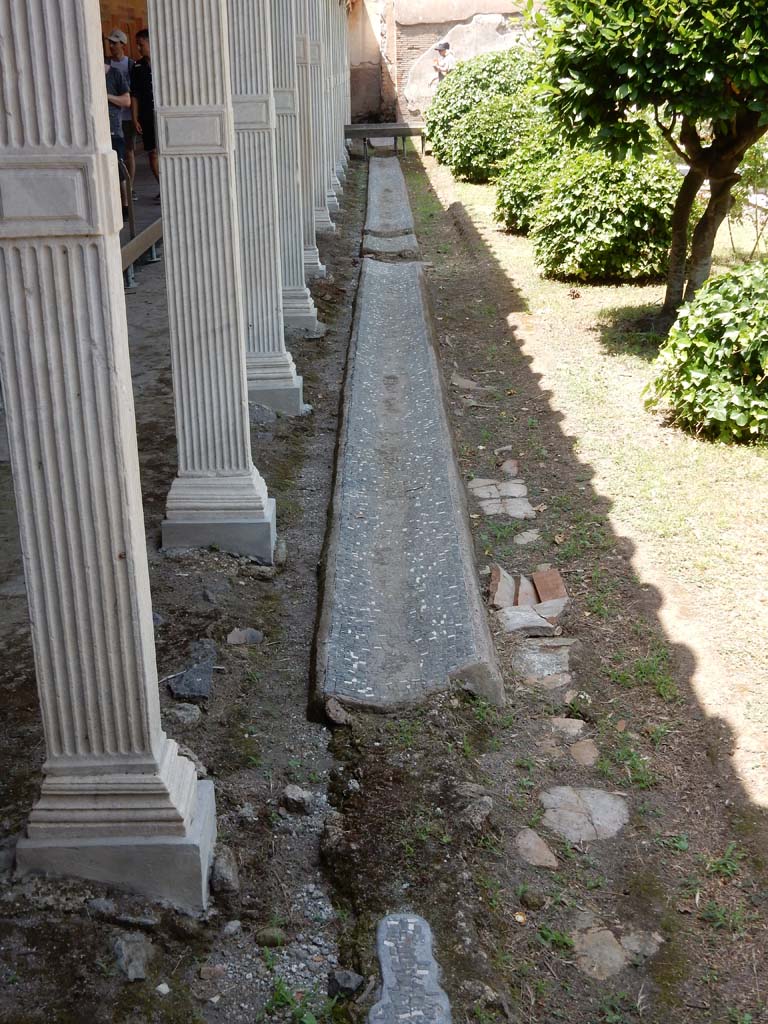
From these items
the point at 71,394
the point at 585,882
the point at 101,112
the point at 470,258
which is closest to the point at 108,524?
the point at 71,394

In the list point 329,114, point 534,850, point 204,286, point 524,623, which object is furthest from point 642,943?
point 329,114

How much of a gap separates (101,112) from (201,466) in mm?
2736

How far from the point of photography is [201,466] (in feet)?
16.6

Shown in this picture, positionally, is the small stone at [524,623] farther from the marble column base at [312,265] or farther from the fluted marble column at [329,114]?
the fluted marble column at [329,114]

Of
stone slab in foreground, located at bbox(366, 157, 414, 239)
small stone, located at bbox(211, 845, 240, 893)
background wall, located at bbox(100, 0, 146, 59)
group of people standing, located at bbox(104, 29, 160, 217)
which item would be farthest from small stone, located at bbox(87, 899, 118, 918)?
background wall, located at bbox(100, 0, 146, 59)

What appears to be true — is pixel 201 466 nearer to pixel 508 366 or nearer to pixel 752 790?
pixel 752 790

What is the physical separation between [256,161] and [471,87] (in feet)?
46.7

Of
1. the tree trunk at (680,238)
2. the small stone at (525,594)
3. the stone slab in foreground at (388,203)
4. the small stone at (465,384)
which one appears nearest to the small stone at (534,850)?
the small stone at (525,594)

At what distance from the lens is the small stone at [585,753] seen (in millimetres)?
3895

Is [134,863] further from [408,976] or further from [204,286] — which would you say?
[204,286]

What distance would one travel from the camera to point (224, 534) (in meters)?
5.09

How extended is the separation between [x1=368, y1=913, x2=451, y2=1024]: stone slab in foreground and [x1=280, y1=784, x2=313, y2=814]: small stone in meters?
0.60


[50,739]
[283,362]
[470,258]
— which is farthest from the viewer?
[470,258]

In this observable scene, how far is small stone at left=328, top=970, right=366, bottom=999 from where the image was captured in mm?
2756
